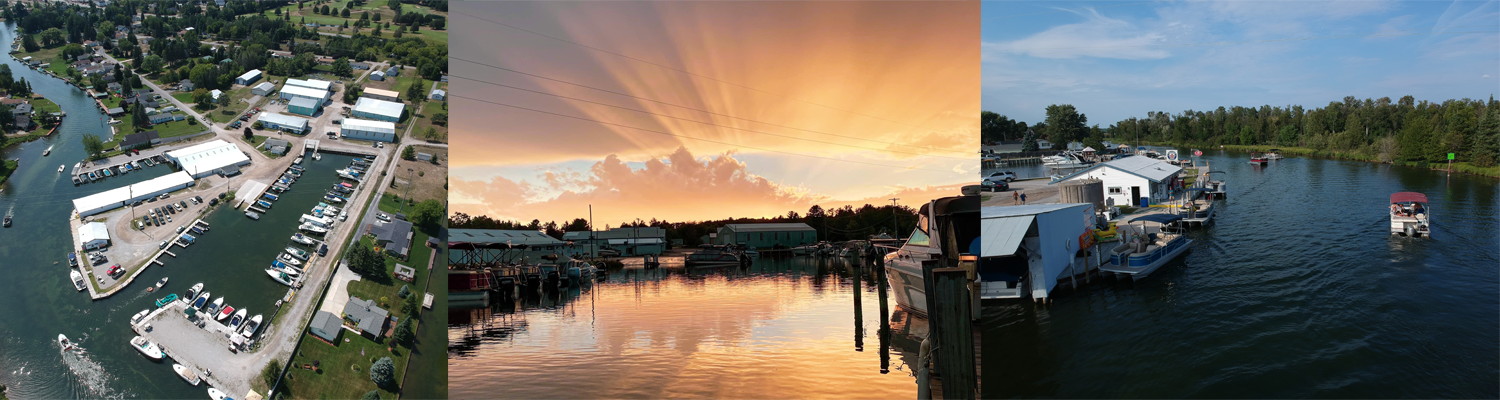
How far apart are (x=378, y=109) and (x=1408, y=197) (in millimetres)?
18224

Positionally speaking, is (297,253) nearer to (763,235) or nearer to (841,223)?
(841,223)

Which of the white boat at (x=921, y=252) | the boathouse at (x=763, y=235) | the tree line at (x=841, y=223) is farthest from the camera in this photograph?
the boathouse at (x=763, y=235)

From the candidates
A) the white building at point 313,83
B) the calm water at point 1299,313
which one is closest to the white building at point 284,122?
the white building at point 313,83

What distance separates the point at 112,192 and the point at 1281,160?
2055cm

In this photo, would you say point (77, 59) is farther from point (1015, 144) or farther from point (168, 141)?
point (1015, 144)

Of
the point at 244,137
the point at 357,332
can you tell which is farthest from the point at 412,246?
the point at 244,137

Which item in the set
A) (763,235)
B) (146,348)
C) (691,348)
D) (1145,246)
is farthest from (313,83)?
(763,235)

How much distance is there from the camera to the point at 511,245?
1386 cm

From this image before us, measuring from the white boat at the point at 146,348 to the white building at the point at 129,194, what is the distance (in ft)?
4.78

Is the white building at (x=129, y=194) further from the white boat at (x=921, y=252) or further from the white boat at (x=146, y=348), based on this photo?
the white boat at (x=921, y=252)

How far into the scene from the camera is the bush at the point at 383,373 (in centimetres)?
586

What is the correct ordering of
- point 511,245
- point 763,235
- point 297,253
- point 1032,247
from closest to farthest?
point 297,253
point 1032,247
point 511,245
point 763,235

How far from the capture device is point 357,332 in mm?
6016

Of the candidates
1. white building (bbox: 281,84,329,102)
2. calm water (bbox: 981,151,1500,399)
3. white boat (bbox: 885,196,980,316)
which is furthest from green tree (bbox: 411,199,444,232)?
Result: calm water (bbox: 981,151,1500,399)
